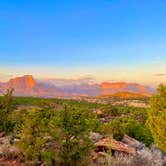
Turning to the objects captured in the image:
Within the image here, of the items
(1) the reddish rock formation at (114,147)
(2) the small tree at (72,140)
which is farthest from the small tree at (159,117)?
(2) the small tree at (72,140)

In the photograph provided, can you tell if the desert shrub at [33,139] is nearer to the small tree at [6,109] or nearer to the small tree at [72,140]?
the small tree at [72,140]

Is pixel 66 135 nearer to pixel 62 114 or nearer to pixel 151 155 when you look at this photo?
pixel 62 114

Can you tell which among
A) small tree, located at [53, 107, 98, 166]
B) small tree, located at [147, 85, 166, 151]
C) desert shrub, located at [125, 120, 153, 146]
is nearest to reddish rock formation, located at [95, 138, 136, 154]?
small tree, located at [53, 107, 98, 166]

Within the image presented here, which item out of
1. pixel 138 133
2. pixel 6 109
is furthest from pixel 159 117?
pixel 6 109

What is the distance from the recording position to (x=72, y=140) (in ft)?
39.4

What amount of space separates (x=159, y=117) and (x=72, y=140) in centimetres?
914

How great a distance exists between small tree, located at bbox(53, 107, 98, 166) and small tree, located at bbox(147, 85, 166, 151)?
7.81 meters

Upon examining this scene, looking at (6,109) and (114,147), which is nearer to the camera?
(114,147)

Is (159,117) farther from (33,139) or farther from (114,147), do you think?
(33,139)

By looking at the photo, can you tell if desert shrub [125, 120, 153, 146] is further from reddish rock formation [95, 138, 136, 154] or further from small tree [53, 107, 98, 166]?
small tree [53, 107, 98, 166]

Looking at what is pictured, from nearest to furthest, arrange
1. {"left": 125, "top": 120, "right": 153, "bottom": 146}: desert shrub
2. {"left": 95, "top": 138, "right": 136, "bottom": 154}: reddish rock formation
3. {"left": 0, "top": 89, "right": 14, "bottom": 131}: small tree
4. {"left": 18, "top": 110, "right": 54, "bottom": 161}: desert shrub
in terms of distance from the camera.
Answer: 1. {"left": 18, "top": 110, "right": 54, "bottom": 161}: desert shrub
2. {"left": 95, "top": 138, "right": 136, "bottom": 154}: reddish rock formation
3. {"left": 0, "top": 89, "right": 14, "bottom": 131}: small tree
4. {"left": 125, "top": 120, "right": 153, "bottom": 146}: desert shrub

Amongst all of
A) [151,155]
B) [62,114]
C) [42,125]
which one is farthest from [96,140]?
[62,114]

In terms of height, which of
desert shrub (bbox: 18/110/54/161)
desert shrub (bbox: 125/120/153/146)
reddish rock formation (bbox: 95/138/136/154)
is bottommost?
desert shrub (bbox: 125/120/153/146)

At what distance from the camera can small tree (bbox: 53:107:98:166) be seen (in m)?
11.9
